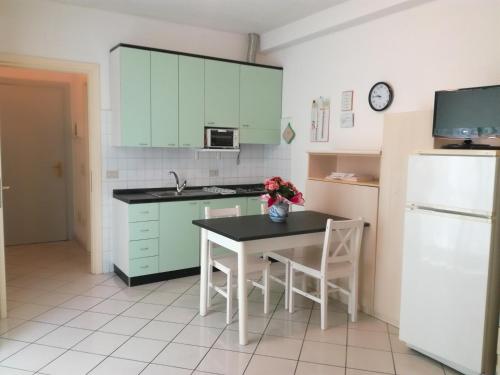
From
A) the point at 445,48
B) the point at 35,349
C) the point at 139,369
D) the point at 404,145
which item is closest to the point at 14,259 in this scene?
the point at 35,349

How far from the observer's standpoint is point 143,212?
160 inches

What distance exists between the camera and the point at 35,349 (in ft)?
9.14

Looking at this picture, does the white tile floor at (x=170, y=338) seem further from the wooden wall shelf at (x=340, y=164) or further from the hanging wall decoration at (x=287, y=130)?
the hanging wall decoration at (x=287, y=130)

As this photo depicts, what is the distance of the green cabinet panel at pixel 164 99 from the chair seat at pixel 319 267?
76.6 inches

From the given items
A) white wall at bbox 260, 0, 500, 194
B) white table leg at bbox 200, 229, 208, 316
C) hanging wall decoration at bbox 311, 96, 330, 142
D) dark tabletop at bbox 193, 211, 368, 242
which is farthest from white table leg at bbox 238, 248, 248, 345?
hanging wall decoration at bbox 311, 96, 330, 142

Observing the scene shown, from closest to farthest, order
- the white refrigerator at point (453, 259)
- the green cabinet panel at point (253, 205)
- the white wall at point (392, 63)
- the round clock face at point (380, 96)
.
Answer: the white refrigerator at point (453, 259) → the white wall at point (392, 63) → the round clock face at point (380, 96) → the green cabinet panel at point (253, 205)

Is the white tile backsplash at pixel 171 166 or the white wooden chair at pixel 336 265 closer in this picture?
the white wooden chair at pixel 336 265

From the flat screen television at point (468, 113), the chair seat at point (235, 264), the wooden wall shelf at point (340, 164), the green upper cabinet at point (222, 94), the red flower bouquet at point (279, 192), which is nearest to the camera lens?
the flat screen television at point (468, 113)

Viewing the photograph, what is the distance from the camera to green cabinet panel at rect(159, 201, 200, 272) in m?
4.22

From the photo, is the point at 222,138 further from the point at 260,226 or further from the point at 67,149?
the point at 67,149

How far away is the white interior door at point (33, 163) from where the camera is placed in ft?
18.0

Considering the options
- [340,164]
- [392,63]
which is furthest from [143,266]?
[392,63]

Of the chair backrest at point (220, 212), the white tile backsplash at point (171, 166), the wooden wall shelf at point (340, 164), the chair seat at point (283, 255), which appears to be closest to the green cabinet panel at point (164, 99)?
the white tile backsplash at point (171, 166)

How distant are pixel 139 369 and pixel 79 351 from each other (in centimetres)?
52
